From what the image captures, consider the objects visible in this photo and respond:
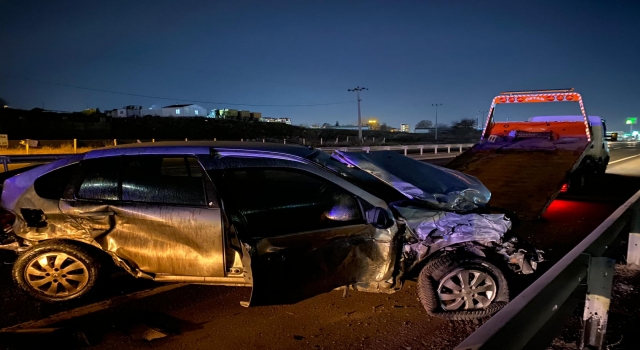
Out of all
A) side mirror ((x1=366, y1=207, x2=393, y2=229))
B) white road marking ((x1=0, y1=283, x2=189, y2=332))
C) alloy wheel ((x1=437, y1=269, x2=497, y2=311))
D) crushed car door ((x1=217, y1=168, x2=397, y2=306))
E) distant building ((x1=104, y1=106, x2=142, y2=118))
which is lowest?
white road marking ((x1=0, y1=283, x2=189, y2=332))

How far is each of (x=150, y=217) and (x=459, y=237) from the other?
2880 millimetres

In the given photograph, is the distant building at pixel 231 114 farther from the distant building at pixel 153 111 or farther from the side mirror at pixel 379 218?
the side mirror at pixel 379 218

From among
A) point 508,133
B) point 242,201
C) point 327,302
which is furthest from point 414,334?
point 508,133

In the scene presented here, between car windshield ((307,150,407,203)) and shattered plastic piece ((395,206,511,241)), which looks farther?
car windshield ((307,150,407,203))

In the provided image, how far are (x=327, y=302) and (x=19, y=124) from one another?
55761mm

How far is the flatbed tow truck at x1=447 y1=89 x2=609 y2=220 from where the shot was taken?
799cm

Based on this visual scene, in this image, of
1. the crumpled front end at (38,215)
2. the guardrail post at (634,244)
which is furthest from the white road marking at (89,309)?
the guardrail post at (634,244)

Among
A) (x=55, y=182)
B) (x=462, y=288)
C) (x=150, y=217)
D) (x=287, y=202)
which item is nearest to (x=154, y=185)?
(x=150, y=217)

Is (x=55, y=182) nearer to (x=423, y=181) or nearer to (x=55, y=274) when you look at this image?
(x=55, y=274)

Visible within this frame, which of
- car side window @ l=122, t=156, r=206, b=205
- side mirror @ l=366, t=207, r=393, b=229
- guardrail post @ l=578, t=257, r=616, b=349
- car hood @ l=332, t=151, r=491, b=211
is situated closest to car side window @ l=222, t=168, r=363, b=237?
side mirror @ l=366, t=207, r=393, b=229

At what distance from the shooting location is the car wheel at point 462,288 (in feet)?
12.4

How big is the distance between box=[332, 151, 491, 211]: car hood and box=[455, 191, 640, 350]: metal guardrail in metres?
1.19

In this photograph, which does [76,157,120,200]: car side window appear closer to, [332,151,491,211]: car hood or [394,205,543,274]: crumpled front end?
[332,151,491,211]: car hood

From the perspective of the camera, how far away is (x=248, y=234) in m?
3.60
